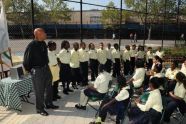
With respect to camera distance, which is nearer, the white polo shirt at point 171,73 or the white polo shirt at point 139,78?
the white polo shirt at point 139,78

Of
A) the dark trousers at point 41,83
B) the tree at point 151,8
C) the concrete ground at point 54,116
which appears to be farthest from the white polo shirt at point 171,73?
the tree at point 151,8

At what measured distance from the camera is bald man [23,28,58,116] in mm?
7934

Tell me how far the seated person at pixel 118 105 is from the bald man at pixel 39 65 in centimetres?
172

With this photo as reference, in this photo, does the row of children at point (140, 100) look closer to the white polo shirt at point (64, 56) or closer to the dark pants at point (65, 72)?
the dark pants at point (65, 72)

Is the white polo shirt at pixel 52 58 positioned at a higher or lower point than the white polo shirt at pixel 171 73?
higher

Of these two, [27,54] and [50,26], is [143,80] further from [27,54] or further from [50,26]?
[50,26]

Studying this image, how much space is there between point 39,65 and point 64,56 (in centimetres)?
196

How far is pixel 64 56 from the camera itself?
9.95 m

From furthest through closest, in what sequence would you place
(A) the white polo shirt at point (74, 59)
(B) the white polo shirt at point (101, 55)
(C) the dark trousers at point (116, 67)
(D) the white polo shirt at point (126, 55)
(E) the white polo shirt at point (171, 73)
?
(D) the white polo shirt at point (126, 55) < (C) the dark trousers at point (116, 67) < (B) the white polo shirt at point (101, 55) < (A) the white polo shirt at point (74, 59) < (E) the white polo shirt at point (171, 73)

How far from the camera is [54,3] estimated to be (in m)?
46.8

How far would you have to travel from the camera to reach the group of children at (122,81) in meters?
6.62

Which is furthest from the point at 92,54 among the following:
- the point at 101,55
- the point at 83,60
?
the point at 83,60

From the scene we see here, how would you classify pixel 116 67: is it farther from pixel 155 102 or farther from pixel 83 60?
pixel 155 102

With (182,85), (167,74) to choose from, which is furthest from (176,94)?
(167,74)
